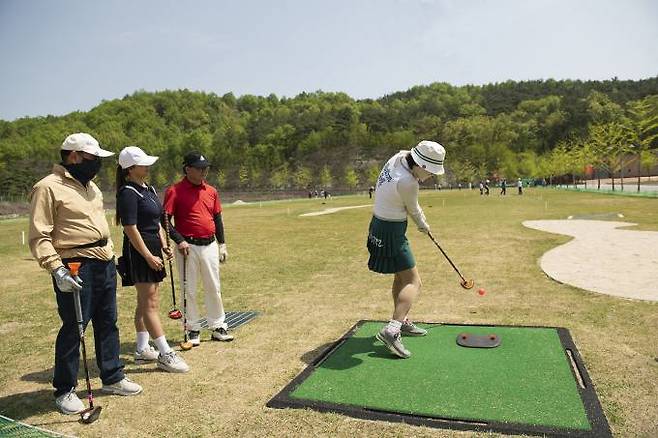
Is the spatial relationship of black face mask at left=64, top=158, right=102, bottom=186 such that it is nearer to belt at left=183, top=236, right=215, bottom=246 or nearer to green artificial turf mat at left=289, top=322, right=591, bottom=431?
belt at left=183, top=236, right=215, bottom=246

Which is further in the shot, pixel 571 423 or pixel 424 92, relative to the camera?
pixel 424 92

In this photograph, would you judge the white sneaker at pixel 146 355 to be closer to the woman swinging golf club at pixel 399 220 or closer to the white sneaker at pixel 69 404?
the white sneaker at pixel 69 404

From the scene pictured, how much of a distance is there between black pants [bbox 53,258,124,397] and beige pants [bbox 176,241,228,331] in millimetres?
1429

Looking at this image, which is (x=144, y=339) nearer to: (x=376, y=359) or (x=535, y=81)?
(x=376, y=359)

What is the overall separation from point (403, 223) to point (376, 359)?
1642 millimetres

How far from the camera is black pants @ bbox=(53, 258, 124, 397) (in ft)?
15.7

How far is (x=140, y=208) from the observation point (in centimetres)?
573

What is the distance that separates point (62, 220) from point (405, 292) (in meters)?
3.80

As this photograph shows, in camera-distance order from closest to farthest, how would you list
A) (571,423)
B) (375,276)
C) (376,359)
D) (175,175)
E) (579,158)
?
(571,423) < (376,359) < (375,276) < (579,158) < (175,175)

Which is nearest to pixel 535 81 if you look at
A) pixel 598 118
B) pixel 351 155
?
pixel 598 118

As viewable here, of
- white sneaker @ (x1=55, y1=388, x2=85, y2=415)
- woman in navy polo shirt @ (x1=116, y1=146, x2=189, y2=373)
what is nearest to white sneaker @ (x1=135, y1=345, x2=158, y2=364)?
woman in navy polo shirt @ (x1=116, y1=146, x2=189, y2=373)

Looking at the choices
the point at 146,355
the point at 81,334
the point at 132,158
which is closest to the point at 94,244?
the point at 81,334

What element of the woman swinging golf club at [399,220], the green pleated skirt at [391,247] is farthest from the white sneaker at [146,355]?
the green pleated skirt at [391,247]

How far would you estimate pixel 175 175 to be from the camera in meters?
150
